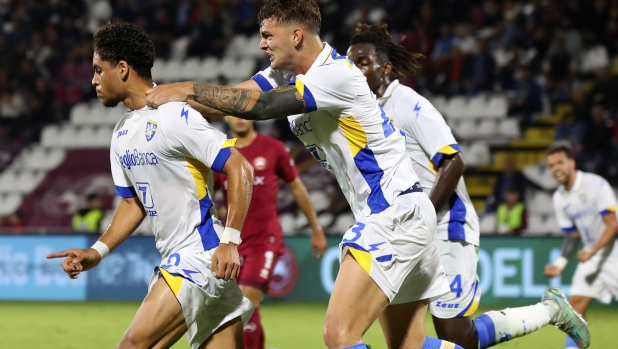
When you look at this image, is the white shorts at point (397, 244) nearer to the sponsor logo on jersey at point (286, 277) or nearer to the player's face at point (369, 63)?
the player's face at point (369, 63)

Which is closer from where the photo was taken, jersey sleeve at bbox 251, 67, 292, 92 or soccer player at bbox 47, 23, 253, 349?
soccer player at bbox 47, 23, 253, 349

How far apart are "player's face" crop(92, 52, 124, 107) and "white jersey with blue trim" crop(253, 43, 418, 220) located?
930 millimetres

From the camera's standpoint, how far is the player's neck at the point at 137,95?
4.50m

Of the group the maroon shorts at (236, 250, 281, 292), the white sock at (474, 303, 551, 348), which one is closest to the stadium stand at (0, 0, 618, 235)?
the maroon shorts at (236, 250, 281, 292)

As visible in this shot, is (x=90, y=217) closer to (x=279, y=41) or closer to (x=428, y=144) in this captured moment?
(x=428, y=144)

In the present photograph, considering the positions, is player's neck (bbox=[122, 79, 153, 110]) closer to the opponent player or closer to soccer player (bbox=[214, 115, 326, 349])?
the opponent player

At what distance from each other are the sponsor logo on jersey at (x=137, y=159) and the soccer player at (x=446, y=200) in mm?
1666

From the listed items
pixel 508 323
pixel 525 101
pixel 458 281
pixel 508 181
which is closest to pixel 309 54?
pixel 458 281

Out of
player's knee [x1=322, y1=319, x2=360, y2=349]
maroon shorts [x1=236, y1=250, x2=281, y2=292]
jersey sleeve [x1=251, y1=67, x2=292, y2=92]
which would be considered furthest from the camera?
maroon shorts [x1=236, y1=250, x2=281, y2=292]

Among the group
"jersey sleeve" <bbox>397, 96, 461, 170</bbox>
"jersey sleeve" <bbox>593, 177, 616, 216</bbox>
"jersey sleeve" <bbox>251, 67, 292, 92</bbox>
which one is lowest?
"jersey sleeve" <bbox>593, 177, 616, 216</bbox>

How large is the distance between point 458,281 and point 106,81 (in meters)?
2.38

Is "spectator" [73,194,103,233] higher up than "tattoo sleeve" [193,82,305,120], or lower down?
lower down

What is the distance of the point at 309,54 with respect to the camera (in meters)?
4.30

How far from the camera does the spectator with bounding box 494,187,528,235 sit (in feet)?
42.3
